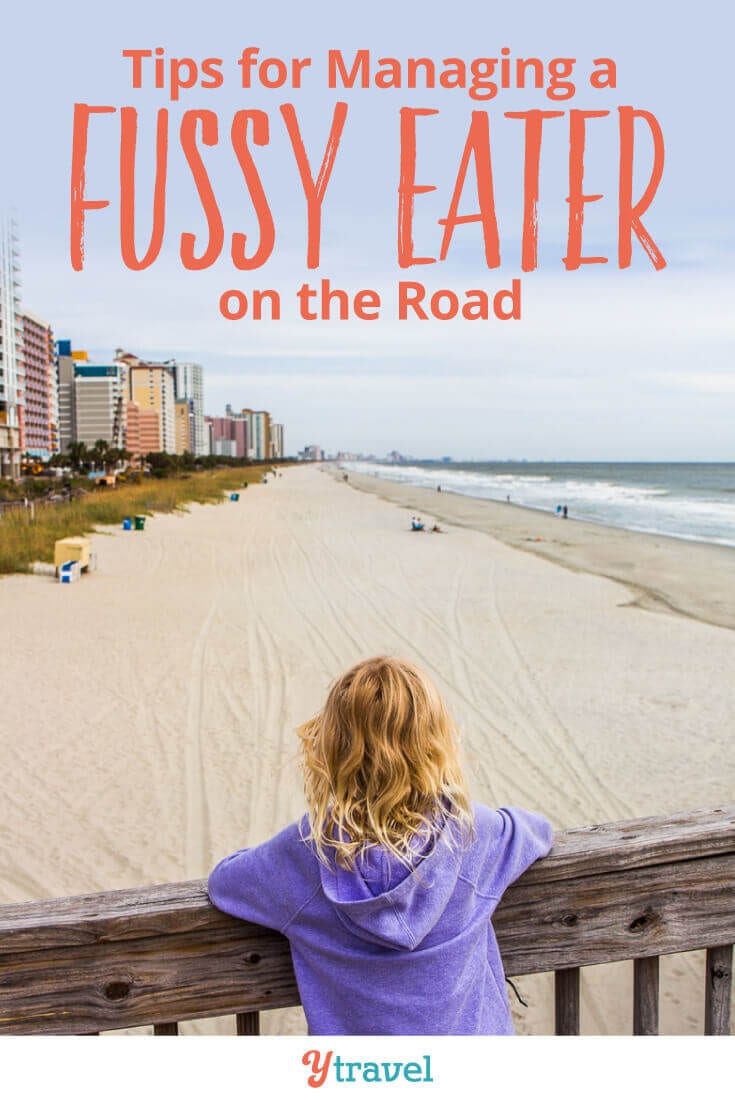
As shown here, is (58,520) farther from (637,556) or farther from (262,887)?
(262,887)

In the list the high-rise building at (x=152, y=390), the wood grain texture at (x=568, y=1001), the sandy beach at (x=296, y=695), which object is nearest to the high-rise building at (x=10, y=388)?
the high-rise building at (x=152, y=390)

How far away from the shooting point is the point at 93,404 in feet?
451

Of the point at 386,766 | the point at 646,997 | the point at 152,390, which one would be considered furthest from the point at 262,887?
the point at 152,390

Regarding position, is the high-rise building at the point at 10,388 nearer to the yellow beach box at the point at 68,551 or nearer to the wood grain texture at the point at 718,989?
the yellow beach box at the point at 68,551

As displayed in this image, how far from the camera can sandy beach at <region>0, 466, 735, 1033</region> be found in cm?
473

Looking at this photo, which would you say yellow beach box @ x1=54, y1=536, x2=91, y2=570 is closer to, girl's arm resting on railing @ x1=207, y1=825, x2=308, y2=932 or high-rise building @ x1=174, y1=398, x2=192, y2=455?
girl's arm resting on railing @ x1=207, y1=825, x2=308, y2=932

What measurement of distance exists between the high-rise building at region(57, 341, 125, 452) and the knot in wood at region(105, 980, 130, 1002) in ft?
447

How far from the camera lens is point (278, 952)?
54.4 inches

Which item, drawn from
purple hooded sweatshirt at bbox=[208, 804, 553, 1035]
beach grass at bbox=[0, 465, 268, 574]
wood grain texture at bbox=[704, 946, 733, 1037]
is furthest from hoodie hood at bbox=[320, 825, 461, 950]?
beach grass at bbox=[0, 465, 268, 574]

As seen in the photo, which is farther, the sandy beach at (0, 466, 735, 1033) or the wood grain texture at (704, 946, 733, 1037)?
the sandy beach at (0, 466, 735, 1033)
